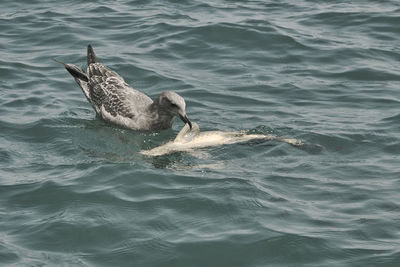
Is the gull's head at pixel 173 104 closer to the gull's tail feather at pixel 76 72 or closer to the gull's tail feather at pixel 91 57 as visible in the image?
the gull's tail feather at pixel 76 72

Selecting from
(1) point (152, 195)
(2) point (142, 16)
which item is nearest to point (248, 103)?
(1) point (152, 195)

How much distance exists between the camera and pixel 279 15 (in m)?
16.0

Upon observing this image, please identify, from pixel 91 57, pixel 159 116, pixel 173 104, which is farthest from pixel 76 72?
pixel 173 104

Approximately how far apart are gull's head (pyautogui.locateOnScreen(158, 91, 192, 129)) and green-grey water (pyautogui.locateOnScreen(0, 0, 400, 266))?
44 centimetres

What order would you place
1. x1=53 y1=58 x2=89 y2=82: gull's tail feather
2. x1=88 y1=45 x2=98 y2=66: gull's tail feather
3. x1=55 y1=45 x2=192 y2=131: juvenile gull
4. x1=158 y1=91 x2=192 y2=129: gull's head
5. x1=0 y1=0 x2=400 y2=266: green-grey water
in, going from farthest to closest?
x1=88 y1=45 x2=98 y2=66: gull's tail feather → x1=53 y1=58 x2=89 y2=82: gull's tail feather → x1=55 y1=45 x2=192 y2=131: juvenile gull → x1=158 y1=91 x2=192 y2=129: gull's head → x1=0 y1=0 x2=400 y2=266: green-grey water

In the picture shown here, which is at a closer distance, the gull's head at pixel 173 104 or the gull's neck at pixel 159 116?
the gull's head at pixel 173 104

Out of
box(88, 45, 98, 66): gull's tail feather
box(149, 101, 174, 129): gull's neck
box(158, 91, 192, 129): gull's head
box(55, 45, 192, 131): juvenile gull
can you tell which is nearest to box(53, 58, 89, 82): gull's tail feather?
box(55, 45, 192, 131): juvenile gull

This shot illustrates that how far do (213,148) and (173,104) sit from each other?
3.74ft

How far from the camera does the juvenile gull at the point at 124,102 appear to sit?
11.1 meters

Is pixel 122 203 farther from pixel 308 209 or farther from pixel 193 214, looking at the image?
pixel 308 209

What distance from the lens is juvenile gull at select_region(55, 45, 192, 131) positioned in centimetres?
1107

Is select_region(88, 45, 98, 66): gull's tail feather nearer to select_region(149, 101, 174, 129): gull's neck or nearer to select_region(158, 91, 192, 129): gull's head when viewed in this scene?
select_region(149, 101, 174, 129): gull's neck

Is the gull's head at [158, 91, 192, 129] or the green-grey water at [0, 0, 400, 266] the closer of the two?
the green-grey water at [0, 0, 400, 266]

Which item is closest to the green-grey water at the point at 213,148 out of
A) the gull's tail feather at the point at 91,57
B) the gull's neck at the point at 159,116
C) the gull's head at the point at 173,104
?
the gull's neck at the point at 159,116
